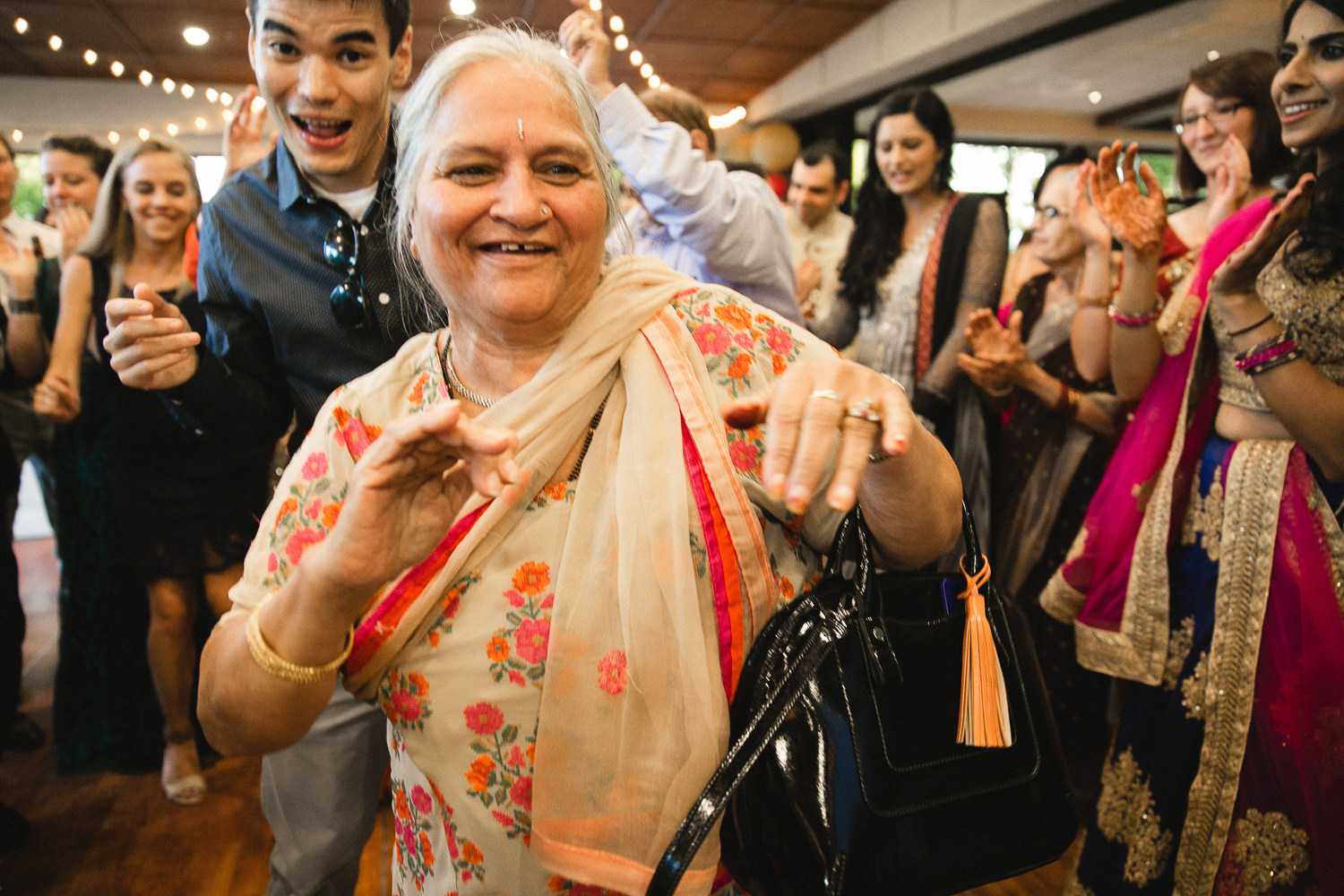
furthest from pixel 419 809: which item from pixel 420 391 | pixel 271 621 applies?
pixel 420 391

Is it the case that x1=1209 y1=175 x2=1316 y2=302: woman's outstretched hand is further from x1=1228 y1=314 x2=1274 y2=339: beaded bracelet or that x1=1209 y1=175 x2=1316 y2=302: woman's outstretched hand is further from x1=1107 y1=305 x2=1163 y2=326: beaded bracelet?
x1=1107 y1=305 x2=1163 y2=326: beaded bracelet

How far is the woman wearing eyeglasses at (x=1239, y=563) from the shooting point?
125 centimetres

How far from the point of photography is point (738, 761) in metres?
0.78

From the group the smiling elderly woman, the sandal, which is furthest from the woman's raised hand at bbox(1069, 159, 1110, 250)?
the sandal

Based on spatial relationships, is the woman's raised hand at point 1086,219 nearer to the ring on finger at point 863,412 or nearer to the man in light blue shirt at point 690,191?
the man in light blue shirt at point 690,191

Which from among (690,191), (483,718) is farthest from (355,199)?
(483,718)

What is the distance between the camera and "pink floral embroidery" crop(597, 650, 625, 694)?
884 millimetres

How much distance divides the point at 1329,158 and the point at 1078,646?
98cm

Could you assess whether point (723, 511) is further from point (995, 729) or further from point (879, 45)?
point (879, 45)

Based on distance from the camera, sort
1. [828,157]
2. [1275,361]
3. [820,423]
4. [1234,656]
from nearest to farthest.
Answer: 1. [820,423]
2. [1275,361]
3. [1234,656]
4. [828,157]

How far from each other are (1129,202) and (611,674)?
1.48 m

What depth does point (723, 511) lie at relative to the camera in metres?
0.90

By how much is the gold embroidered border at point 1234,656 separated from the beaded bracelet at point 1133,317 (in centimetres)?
34

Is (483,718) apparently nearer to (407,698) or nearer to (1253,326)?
(407,698)
